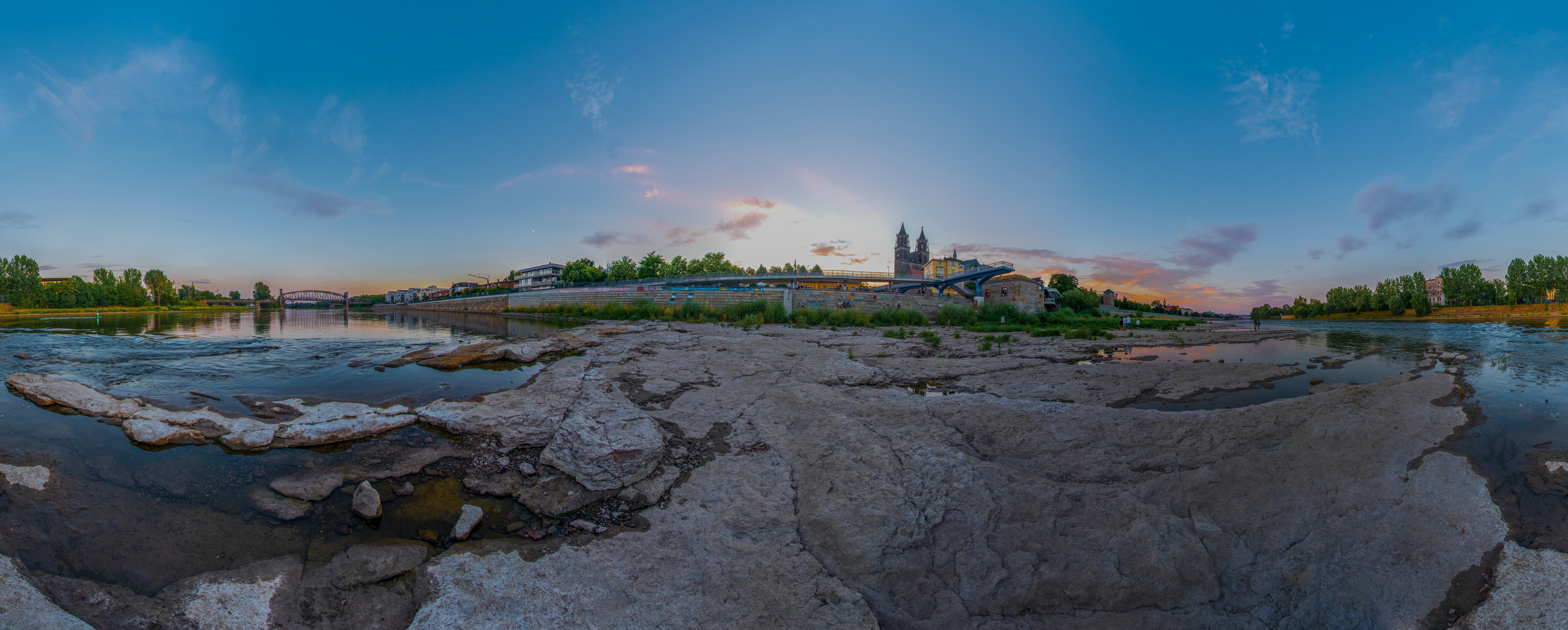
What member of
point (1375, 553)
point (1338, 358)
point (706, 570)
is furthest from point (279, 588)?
point (1338, 358)

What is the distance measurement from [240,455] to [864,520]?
594cm

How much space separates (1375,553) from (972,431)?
2.86 metres

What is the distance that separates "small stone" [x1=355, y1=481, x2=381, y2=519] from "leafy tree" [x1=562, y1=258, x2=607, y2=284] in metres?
87.2

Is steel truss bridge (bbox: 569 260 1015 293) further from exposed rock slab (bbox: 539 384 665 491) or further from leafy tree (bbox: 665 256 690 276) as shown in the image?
exposed rock slab (bbox: 539 384 665 491)

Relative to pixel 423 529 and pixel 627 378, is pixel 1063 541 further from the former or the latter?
pixel 627 378

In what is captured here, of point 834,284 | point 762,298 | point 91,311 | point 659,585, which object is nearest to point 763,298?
point 762,298

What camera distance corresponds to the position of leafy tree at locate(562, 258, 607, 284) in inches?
3415

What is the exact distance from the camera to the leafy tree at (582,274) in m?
86.8

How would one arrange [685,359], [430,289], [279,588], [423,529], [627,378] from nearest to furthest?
[279,588]
[423,529]
[627,378]
[685,359]
[430,289]

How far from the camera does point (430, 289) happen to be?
5300 inches

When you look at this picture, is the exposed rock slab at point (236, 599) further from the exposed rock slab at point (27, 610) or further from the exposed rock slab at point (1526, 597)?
the exposed rock slab at point (1526, 597)

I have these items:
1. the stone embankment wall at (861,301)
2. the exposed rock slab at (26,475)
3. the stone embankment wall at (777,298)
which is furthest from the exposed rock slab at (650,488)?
the stone embankment wall at (861,301)

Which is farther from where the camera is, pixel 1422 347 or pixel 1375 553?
pixel 1422 347

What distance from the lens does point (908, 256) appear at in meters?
145
